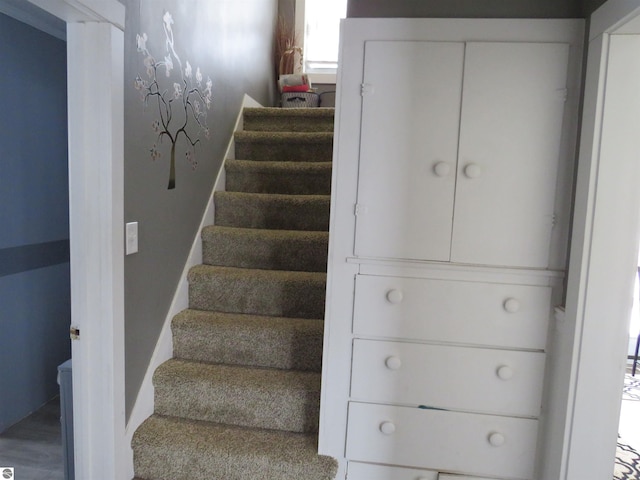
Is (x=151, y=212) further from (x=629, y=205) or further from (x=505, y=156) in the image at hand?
(x=629, y=205)

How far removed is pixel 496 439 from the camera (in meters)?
1.44

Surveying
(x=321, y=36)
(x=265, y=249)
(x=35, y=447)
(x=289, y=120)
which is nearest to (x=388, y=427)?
(x=265, y=249)

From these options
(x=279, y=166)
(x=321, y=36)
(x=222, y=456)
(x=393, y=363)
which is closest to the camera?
(x=393, y=363)

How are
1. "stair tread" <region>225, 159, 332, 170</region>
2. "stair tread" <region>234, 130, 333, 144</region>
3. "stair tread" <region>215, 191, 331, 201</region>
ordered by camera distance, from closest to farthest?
1. "stair tread" <region>215, 191, 331, 201</region>
2. "stair tread" <region>225, 159, 332, 170</region>
3. "stair tread" <region>234, 130, 333, 144</region>

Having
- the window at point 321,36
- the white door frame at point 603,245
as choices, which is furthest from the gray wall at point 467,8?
the window at point 321,36

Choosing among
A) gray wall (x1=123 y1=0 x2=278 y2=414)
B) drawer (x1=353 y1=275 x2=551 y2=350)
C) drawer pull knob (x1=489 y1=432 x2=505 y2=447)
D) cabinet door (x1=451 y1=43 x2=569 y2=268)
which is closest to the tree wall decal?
gray wall (x1=123 y1=0 x2=278 y2=414)

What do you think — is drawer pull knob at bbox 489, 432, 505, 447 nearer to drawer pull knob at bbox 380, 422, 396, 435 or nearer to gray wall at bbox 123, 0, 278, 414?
drawer pull knob at bbox 380, 422, 396, 435

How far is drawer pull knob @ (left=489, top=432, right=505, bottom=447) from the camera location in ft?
4.73

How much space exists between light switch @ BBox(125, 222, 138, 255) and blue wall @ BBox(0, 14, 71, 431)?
1027 mm

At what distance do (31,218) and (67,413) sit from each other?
3.89ft

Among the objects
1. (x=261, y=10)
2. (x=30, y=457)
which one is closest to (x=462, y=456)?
(x=30, y=457)

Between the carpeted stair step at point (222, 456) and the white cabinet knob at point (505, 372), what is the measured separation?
70 cm

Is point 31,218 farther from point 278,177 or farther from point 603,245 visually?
point 603,245

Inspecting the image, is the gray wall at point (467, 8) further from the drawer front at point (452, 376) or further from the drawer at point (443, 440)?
the drawer at point (443, 440)
